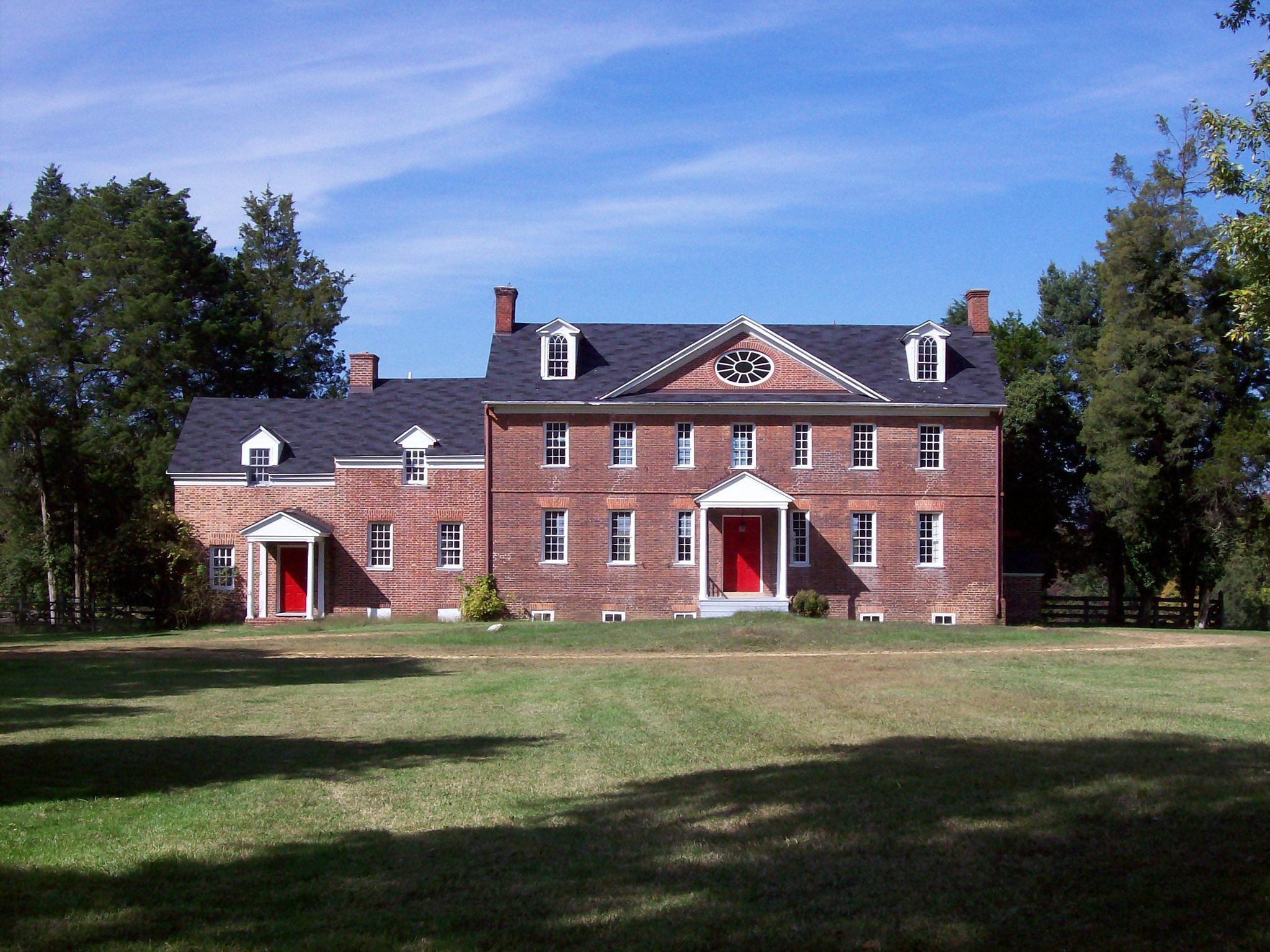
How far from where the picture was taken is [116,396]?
50.4m

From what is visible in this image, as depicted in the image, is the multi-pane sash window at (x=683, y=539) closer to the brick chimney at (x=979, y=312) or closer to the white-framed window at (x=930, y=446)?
the white-framed window at (x=930, y=446)

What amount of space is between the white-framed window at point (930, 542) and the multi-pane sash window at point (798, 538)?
3546 mm

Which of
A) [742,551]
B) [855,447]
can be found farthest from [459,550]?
[855,447]

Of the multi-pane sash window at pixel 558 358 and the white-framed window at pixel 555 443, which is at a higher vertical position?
the multi-pane sash window at pixel 558 358

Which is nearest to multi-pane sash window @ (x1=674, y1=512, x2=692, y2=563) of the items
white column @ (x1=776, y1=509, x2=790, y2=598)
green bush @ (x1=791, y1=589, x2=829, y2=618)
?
white column @ (x1=776, y1=509, x2=790, y2=598)

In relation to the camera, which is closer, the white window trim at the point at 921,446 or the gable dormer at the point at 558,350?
the white window trim at the point at 921,446

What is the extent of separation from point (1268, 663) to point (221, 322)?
146 ft

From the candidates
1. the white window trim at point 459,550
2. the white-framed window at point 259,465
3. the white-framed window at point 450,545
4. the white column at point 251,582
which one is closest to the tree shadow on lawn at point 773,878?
the white window trim at point 459,550

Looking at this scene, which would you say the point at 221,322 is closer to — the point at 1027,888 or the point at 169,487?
the point at 169,487

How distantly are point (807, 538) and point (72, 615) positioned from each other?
2461 cm

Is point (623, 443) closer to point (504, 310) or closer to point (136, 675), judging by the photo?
point (504, 310)

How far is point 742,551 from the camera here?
125ft

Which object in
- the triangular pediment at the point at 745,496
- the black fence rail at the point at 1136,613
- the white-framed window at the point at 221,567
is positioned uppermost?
the triangular pediment at the point at 745,496

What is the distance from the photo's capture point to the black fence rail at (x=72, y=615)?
40.3 m
